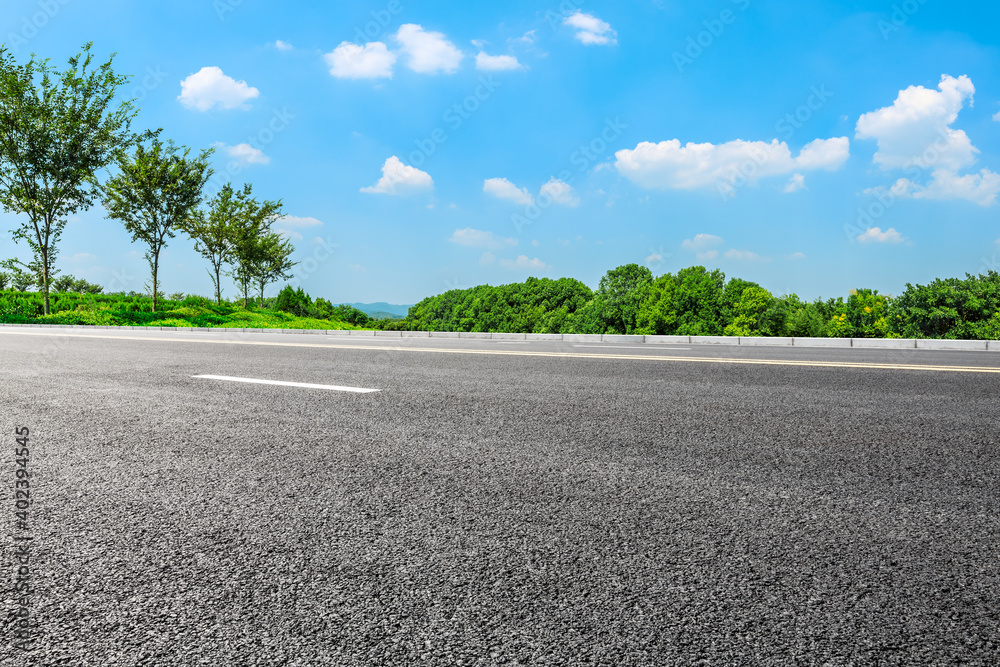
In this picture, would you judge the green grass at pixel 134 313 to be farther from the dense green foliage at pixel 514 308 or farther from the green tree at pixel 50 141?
the dense green foliage at pixel 514 308

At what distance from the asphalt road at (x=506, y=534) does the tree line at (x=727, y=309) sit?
20.1m

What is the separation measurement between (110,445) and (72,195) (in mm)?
27850

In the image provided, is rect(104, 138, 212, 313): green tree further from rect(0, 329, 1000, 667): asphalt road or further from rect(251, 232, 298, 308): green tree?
rect(0, 329, 1000, 667): asphalt road

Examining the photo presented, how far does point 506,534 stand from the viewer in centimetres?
206

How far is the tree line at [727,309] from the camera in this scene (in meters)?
20.3

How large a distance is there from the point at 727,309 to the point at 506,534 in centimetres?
3313

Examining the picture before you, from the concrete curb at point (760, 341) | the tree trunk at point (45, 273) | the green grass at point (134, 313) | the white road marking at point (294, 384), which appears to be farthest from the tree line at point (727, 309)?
the tree trunk at point (45, 273)

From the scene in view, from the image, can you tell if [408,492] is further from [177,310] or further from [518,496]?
[177,310]

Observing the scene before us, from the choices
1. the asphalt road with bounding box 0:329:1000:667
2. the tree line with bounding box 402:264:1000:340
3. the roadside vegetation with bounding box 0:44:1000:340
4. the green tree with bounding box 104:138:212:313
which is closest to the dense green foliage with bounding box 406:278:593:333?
the tree line with bounding box 402:264:1000:340

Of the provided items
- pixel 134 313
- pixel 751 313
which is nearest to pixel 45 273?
pixel 134 313

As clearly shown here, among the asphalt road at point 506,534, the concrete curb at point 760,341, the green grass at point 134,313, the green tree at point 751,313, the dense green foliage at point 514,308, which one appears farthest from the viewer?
the dense green foliage at point 514,308

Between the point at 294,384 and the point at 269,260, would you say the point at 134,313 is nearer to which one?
the point at 269,260

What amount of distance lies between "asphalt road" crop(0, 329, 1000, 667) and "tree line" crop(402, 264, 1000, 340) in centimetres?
2009

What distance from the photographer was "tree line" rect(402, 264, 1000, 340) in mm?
20328
